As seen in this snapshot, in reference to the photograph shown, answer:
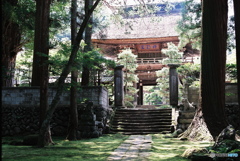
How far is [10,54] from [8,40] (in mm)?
845

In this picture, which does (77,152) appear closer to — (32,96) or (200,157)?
(200,157)

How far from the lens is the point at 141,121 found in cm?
1235

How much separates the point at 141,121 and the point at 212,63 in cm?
528

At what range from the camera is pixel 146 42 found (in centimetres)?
2330

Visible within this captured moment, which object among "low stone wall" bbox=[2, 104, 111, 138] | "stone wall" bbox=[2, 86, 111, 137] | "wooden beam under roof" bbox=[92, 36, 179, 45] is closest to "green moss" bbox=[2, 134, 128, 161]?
"low stone wall" bbox=[2, 104, 111, 138]

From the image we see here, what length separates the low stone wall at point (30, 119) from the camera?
36.2ft

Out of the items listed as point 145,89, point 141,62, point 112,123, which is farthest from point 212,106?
point 145,89

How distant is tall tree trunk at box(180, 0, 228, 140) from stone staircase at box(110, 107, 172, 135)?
3473mm

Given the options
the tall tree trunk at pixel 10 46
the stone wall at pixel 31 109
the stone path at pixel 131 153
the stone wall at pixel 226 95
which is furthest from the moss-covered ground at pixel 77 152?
the tall tree trunk at pixel 10 46

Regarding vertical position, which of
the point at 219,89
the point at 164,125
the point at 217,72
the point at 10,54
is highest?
the point at 10,54

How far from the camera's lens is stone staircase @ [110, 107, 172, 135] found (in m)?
11.4

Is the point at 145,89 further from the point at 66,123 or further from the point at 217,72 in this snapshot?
the point at 217,72

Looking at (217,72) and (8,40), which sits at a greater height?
(8,40)

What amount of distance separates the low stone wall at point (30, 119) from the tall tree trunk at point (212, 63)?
4.48 meters
